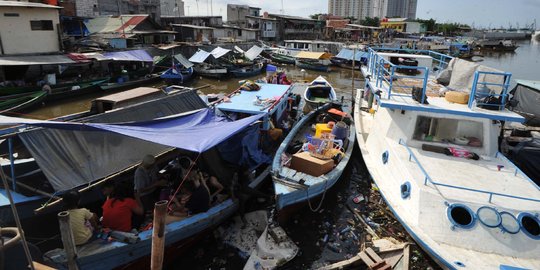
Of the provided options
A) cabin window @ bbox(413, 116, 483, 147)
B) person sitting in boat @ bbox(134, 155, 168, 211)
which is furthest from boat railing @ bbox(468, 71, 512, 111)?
person sitting in boat @ bbox(134, 155, 168, 211)

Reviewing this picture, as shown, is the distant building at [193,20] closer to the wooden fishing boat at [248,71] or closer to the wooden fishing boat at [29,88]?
the wooden fishing boat at [248,71]

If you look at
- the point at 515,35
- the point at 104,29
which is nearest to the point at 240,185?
the point at 104,29

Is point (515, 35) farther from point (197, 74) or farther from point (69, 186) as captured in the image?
point (69, 186)

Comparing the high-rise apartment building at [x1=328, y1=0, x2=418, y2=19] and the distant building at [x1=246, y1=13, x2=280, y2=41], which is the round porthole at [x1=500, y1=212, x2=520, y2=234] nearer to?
the distant building at [x1=246, y1=13, x2=280, y2=41]

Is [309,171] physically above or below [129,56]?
below

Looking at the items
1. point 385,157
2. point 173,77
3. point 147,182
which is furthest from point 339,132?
point 173,77

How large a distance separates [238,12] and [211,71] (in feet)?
132

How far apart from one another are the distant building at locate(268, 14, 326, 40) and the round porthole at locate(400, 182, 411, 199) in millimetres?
57535

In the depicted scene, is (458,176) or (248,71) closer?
(458,176)

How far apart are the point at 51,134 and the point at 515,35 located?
135695mm

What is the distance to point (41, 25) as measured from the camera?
23.2 m

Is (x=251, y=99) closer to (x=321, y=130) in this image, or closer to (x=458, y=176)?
(x=321, y=130)

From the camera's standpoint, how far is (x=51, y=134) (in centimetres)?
636

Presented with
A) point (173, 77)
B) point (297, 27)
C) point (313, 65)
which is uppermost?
point (297, 27)
